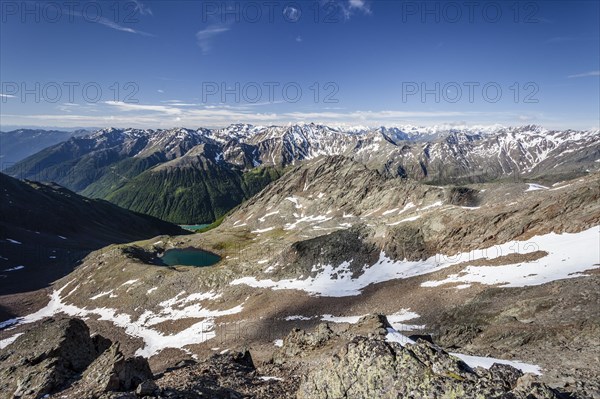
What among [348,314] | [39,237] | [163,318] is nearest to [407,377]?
[348,314]

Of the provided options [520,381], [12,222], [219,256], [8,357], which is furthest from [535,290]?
[12,222]

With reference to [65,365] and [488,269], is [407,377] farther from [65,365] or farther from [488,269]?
[488,269]

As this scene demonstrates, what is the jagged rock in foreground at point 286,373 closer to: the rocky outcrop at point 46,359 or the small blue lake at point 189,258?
the rocky outcrop at point 46,359

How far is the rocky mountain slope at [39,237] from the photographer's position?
4355 inches

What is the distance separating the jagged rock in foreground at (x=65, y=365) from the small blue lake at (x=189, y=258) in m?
105

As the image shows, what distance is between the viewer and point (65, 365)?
24969 millimetres

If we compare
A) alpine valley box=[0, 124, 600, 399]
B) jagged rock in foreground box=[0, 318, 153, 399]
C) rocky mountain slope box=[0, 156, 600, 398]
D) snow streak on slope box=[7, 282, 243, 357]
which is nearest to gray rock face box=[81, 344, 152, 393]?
jagged rock in foreground box=[0, 318, 153, 399]

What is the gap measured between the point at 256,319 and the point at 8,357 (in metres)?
31.2

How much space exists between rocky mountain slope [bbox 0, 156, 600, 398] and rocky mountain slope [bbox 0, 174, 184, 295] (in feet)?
80.8

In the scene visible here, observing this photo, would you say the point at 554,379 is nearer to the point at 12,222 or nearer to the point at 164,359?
the point at 164,359

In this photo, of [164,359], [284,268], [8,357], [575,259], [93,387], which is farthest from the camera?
[284,268]

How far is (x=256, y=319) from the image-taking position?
180ft

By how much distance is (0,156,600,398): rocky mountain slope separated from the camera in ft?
91.7

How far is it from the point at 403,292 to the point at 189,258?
365ft
